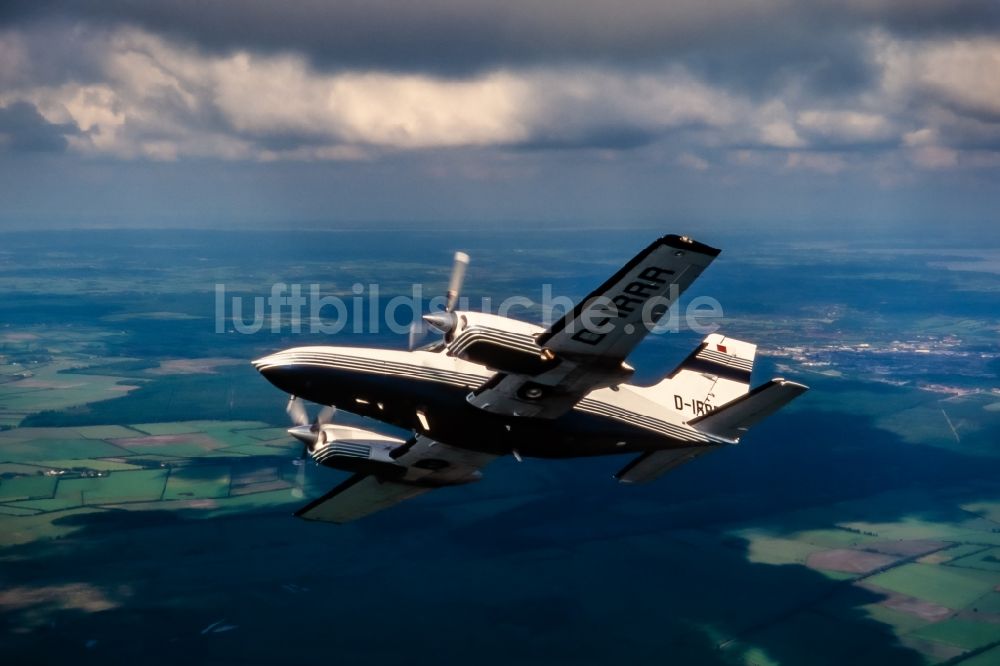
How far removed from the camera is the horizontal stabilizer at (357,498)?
36.3 meters

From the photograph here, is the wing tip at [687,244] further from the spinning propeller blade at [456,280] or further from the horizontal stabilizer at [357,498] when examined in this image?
the horizontal stabilizer at [357,498]

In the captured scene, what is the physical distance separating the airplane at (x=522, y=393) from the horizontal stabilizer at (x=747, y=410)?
2.1 inches

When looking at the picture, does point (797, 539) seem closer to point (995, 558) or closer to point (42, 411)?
point (995, 558)

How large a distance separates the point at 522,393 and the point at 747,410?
9116 millimetres

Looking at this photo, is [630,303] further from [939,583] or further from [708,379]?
[939,583]

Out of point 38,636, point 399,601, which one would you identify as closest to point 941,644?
point 399,601

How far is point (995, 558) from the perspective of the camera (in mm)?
95875

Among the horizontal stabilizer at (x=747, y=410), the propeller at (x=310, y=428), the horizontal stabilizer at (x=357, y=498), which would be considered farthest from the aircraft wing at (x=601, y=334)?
the horizontal stabilizer at (x=357, y=498)

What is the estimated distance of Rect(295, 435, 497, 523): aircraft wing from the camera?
3378cm

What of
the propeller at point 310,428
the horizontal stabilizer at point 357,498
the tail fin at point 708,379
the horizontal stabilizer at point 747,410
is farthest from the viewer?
the horizontal stabilizer at point 357,498

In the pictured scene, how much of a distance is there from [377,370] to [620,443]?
388 inches

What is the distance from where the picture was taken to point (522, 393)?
28.3 meters

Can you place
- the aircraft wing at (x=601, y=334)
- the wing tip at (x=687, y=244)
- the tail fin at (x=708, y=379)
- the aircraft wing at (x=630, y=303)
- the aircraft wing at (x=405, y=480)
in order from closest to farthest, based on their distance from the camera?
1. the wing tip at (x=687, y=244)
2. the aircraft wing at (x=630, y=303)
3. the aircraft wing at (x=601, y=334)
4. the aircraft wing at (x=405, y=480)
5. the tail fin at (x=708, y=379)

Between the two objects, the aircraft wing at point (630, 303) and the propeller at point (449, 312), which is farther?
the propeller at point (449, 312)
